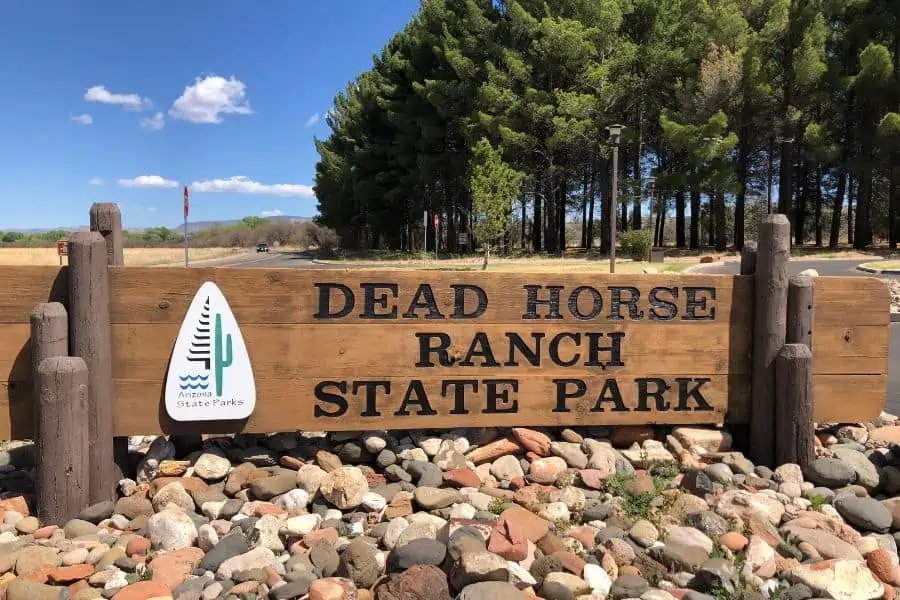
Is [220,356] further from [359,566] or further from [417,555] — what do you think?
[417,555]

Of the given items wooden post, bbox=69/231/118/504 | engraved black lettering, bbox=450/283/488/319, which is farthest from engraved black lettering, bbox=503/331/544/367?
wooden post, bbox=69/231/118/504

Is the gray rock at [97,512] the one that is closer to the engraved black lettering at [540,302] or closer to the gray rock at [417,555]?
the gray rock at [417,555]

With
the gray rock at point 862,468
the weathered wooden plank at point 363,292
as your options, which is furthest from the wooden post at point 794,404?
the weathered wooden plank at point 363,292

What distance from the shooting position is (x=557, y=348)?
4395 mm

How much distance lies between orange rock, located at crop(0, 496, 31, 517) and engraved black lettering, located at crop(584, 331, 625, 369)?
360 cm

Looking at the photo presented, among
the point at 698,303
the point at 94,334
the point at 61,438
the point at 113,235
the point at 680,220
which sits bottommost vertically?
the point at 61,438

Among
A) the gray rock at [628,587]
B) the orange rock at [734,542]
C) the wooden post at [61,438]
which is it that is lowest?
the gray rock at [628,587]

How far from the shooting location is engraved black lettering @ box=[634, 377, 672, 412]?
14.7ft

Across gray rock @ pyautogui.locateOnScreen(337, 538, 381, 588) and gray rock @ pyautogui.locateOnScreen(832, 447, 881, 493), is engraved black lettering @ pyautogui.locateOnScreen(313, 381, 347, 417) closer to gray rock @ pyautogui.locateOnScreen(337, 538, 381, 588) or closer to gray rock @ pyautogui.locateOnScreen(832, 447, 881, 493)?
gray rock @ pyautogui.locateOnScreen(337, 538, 381, 588)

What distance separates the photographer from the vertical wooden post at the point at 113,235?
4012mm

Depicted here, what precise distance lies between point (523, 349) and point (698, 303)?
51.0 inches

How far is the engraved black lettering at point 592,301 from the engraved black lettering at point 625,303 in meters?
0.09

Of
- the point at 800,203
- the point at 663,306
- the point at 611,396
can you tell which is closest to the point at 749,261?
the point at 663,306

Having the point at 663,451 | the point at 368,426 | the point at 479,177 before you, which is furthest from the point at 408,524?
the point at 479,177
